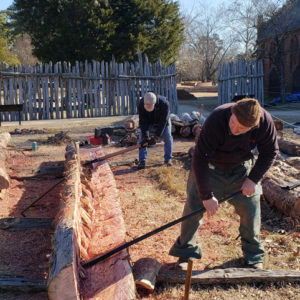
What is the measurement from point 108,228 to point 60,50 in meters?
18.6

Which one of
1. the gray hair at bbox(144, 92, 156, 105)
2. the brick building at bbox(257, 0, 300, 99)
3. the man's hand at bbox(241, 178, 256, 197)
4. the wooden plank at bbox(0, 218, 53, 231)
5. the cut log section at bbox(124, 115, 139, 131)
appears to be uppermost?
the brick building at bbox(257, 0, 300, 99)

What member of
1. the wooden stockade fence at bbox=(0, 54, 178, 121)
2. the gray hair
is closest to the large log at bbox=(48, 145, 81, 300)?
the gray hair

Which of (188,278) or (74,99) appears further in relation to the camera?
(74,99)

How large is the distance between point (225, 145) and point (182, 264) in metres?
1.20

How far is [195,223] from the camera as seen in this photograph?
3.41m

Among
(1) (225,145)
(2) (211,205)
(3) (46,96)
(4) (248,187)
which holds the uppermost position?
(3) (46,96)

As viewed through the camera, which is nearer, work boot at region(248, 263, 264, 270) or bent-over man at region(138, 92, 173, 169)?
work boot at region(248, 263, 264, 270)

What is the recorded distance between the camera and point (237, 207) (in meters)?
3.49

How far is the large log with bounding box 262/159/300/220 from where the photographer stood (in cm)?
454

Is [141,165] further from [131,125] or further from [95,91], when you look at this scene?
[95,91]

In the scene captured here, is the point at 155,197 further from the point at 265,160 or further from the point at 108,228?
the point at 265,160

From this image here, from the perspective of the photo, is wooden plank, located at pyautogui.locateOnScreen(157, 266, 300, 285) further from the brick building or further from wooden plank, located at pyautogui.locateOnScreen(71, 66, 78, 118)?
the brick building

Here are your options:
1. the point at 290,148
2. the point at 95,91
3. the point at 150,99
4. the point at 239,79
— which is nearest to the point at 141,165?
the point at 150,99

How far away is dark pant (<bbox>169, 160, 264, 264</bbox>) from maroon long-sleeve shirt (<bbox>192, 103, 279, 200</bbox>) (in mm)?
156
